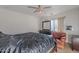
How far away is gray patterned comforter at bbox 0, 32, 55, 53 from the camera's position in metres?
1.30

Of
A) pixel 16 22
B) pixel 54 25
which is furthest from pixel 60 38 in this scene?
pixel 16 22

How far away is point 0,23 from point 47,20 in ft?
2.13

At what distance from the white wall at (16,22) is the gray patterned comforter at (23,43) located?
0.07 metres

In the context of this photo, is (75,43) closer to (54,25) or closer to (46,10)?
(54,25)

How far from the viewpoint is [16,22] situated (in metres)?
1.38

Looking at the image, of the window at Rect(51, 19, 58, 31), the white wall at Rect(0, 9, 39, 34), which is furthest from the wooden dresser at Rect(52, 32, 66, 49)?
the white wall at Rect(0, 9, 39, 34)

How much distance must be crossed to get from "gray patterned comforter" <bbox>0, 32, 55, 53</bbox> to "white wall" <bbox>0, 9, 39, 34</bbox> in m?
0.07

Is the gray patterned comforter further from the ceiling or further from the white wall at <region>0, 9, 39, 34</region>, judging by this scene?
the ceiling

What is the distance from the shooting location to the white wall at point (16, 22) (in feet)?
4.39

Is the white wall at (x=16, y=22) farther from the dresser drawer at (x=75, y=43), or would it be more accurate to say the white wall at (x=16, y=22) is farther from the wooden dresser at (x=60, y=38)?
the dresser drawer at (x=75, y=43)

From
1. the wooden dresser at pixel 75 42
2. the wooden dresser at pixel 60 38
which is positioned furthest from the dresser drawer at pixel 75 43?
the wooden dresser at pixel 60 38

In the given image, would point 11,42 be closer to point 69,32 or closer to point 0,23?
point 0,23
